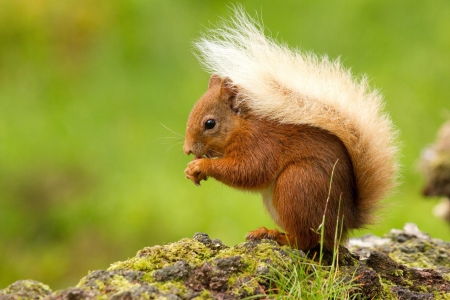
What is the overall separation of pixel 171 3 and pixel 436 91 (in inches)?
127

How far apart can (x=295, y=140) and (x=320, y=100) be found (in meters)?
0.24

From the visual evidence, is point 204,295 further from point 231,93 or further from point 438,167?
point 438,167

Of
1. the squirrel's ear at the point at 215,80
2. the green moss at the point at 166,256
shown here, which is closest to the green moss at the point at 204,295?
the green moss at the point at 166,256

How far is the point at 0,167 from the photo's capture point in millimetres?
7176

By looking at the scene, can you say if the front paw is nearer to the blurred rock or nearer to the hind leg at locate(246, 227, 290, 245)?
the hind leg at locate(246, 227, 290, 245)

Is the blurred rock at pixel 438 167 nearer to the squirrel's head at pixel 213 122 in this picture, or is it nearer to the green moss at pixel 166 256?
the squirrel's head at pixel 213 122

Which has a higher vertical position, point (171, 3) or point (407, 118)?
point (171, 3)

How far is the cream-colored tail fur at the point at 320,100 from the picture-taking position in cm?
334

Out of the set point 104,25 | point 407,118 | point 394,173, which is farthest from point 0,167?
point 394,173

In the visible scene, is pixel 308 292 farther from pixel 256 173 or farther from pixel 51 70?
pixel 51 70

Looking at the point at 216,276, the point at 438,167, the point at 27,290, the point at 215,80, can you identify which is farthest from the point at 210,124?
the point at 438,167

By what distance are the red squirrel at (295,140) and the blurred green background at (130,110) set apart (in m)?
2.89

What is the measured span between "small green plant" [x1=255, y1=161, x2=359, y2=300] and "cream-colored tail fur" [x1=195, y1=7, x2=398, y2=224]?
522 millimetres

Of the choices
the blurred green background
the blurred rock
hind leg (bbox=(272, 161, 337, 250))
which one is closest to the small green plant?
hind leg (bbox=(272, 161, 337, 250))
